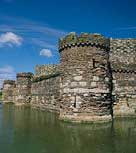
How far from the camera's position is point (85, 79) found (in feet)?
53.1

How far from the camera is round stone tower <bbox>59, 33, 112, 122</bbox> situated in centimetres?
1595

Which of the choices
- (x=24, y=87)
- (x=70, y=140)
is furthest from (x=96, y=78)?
(x=24, y=87)

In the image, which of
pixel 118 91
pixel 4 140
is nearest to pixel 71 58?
pixel 118 91

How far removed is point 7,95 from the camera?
42.3m

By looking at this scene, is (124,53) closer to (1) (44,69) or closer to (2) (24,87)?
(1) (44,69)

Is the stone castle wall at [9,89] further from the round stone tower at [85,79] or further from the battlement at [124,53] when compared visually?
the round stone tower at [85,79]

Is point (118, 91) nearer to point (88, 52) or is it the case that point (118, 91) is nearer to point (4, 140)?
point (88, 52)

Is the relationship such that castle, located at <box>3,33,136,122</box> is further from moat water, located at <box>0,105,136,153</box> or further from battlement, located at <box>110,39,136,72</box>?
moat water, located at <box>0,105,136,153</box>

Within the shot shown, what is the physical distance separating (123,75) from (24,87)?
18.3 m

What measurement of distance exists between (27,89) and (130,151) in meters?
26.7

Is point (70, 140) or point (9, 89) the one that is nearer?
point (70, 140)

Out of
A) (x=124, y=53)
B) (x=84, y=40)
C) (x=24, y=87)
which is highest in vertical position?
(x=84, y=40)

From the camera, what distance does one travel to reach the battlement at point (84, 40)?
16.6m

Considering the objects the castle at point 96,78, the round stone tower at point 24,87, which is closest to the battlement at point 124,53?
the castle at point 96,78
